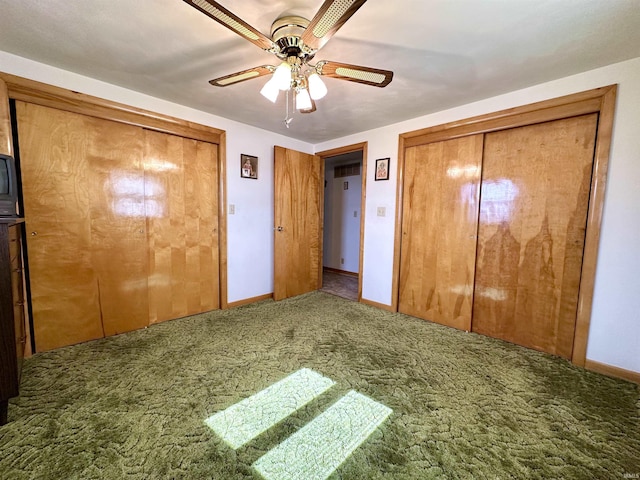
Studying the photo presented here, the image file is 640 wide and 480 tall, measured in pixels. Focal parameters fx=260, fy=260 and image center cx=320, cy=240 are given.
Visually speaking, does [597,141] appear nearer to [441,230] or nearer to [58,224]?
[441,230]

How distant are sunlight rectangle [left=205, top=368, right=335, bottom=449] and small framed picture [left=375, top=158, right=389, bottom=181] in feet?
7.50

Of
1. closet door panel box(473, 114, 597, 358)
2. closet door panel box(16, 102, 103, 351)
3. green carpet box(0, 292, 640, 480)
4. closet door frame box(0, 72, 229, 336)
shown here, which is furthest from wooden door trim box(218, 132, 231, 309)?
closet door panel box(473, 114, 597, 358)

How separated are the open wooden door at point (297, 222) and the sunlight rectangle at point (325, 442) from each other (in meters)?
2.08

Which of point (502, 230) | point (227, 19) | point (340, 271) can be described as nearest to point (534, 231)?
point (502, 230)

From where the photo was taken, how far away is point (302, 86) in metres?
1.63

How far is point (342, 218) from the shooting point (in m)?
5.21

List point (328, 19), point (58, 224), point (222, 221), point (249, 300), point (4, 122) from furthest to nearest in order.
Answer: point (249, 300)
point (222, 221)
point (58, 224)
point (4, 122)
point (328, 19)

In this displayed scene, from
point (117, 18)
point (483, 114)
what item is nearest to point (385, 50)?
point (483, 114)

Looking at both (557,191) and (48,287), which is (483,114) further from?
(48,287)

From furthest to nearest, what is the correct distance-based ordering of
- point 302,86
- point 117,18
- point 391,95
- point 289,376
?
1. point 391,95
2. point 289,376
3. point 302,86
4. point 117,18

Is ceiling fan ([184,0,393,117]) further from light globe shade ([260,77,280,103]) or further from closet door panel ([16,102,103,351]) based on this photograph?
closet door panel ([16,102,103,351])

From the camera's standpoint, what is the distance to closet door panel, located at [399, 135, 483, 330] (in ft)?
8.40

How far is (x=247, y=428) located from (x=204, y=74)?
2.41 meters

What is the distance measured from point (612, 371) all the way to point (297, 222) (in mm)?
3196
